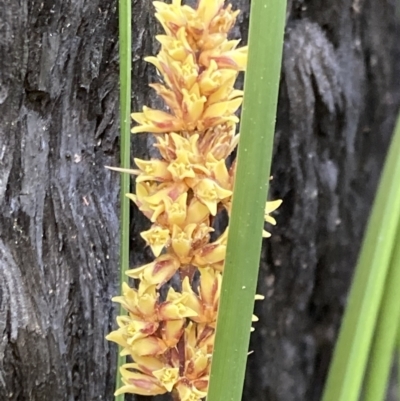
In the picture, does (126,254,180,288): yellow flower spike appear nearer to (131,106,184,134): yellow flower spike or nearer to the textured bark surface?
(131,106,184,134): yellow flower spike

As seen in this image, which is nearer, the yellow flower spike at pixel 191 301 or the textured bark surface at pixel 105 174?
the yellow flower spike at pixel 191 301

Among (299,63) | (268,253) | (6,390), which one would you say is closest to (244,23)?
(299,63)

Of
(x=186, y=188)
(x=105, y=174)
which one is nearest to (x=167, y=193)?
(x=186, y=188)

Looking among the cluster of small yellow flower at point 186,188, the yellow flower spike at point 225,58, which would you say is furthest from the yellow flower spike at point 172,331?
the yellow flower spike at point 225,58

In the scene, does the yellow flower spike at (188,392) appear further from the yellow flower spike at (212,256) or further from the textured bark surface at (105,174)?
the textured bark surface at (105,174)

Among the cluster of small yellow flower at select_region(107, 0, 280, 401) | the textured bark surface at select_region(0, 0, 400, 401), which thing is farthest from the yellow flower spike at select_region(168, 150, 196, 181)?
the textured bark surface at select_region(0, 0, 400, 401)

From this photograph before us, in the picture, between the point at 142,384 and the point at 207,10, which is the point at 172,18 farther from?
the point at 142,384

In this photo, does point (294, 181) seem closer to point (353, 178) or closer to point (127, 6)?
point (353, 178)
